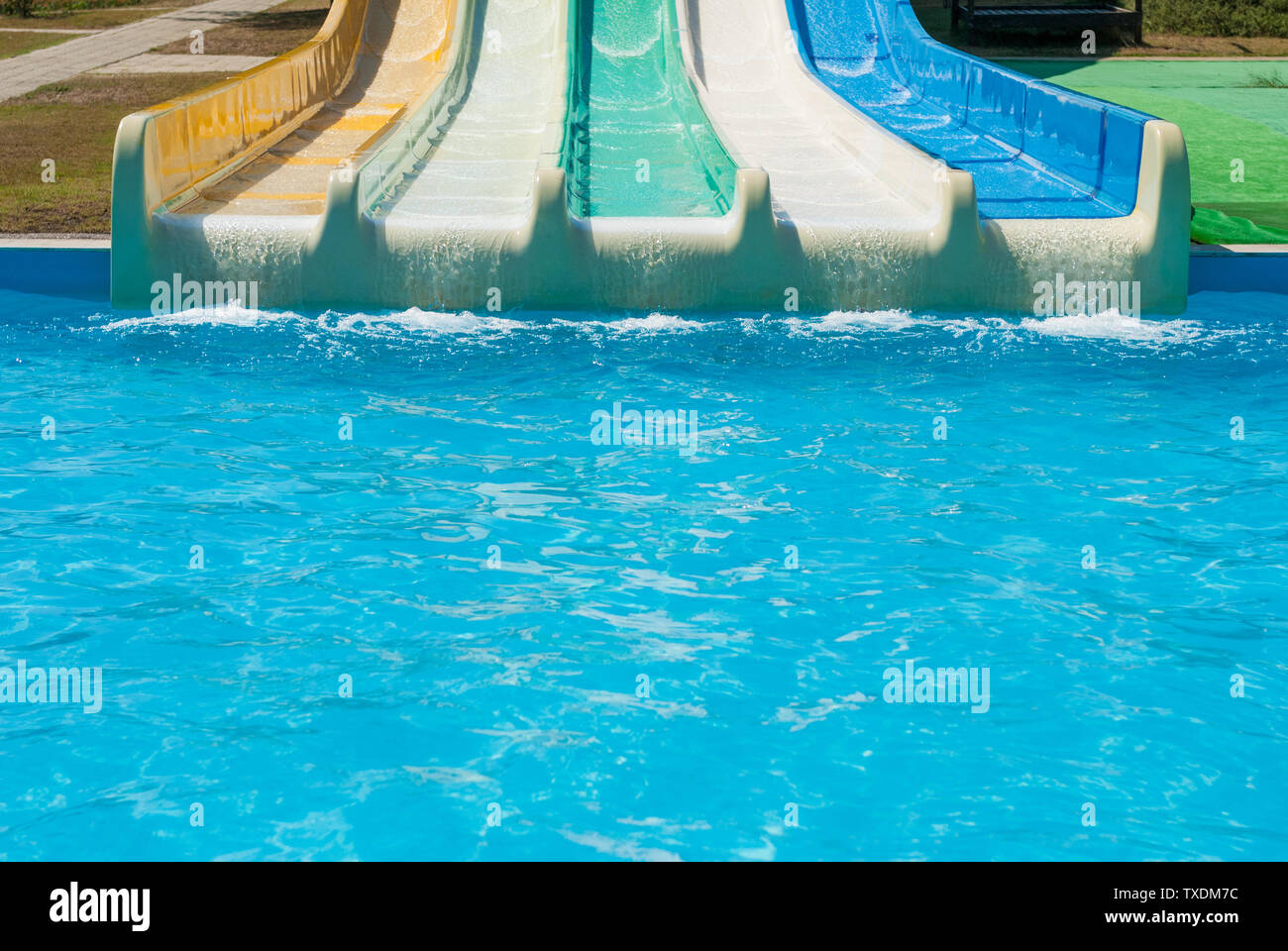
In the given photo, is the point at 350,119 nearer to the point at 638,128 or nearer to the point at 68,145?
the point at 638,128

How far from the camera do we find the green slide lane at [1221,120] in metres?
9.60

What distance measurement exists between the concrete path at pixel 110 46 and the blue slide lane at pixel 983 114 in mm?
8807

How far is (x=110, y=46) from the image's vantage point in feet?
61.3

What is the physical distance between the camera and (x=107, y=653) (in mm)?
4359

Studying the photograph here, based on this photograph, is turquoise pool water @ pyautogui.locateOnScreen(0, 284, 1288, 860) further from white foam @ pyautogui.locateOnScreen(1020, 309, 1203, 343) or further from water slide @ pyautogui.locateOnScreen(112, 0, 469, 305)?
water slide @ pyautogui.locateOnScreen(112, 0, 469, 305)

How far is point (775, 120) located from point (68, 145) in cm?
626

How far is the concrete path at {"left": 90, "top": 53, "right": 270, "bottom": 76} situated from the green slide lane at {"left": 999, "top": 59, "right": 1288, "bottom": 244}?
948 centimetres

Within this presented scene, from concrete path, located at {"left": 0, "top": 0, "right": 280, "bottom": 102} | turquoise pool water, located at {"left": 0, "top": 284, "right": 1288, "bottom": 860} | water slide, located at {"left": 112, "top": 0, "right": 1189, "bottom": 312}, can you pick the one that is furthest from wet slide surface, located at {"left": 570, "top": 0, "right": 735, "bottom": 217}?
concrete path, located at {"left": 0, "top": 0, "right": 280, "bottom": 102}

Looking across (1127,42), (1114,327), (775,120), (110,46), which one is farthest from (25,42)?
(1114,327)

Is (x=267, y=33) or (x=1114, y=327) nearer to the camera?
(x=1114, y=327)

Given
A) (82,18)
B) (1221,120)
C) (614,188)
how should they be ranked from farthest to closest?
(82,18) < (1221,120) < (614,188)

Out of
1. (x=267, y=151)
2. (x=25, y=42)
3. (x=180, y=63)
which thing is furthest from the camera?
(x=25, y=42)
